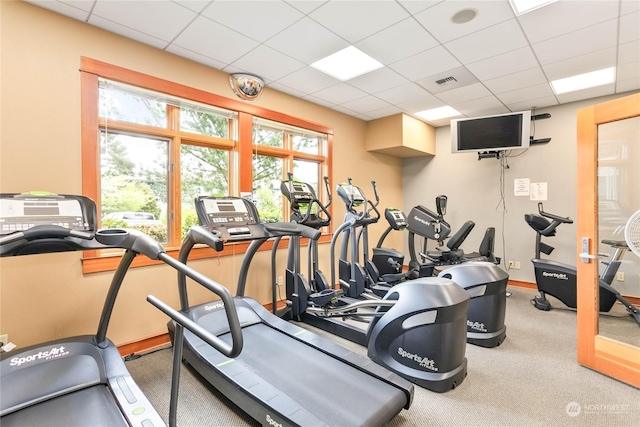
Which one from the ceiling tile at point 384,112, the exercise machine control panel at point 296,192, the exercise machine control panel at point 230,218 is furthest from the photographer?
the ceiling tile at point 384,112

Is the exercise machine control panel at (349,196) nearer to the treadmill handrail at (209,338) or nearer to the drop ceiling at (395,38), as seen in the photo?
the drop ceiling at (395,38)

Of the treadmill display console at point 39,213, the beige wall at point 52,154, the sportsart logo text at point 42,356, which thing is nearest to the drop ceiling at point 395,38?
the beige wall at point 52,154

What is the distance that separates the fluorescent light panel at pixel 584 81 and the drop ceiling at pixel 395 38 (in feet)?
0.34

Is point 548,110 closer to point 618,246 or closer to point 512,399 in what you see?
point 618,246

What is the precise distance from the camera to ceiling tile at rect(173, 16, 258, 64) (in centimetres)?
273

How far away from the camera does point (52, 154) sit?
98.3 inches

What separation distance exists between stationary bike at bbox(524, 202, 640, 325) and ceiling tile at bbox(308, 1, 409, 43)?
2904mm

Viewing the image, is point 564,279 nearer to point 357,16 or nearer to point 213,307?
point 357,16

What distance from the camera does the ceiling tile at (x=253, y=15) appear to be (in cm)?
243

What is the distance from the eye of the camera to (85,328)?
263cm

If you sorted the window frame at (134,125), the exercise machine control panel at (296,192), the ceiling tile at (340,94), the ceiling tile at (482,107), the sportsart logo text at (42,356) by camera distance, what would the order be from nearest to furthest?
the sportsart logo text at (42,356) → the window frame at (134,125) → the exercise machine control panel at (296,192) → the ceiling tile at (340,94) → the ceiling tile at (482,107)

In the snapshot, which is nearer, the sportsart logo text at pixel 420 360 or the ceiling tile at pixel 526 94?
the sportsart logo text at pixel 420 360

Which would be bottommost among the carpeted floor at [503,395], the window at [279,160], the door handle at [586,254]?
the carpeted floor at [503,395]

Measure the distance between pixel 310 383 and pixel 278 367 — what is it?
1.01 feet
